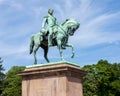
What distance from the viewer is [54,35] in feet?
84.8

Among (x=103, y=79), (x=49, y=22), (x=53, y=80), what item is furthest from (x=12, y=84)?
(x=53, y=80)

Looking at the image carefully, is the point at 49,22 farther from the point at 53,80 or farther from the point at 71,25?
the point at 53,80

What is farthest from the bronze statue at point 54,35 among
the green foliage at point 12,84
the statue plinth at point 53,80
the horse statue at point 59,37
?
the green foliage at point 12,84

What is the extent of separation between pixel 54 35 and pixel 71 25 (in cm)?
121

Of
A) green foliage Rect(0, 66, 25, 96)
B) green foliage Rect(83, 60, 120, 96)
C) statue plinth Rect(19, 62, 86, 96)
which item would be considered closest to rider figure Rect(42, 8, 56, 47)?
statue plinth Rect(19, 62, 86, 96)

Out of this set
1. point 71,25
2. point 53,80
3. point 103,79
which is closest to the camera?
point 53,80

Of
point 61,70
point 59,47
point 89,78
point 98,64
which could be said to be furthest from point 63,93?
point 98,64

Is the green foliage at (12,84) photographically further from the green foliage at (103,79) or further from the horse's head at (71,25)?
the horse's head at (71,25)

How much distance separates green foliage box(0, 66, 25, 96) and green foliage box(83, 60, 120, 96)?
10567mm

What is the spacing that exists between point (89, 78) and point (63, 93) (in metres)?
39.9

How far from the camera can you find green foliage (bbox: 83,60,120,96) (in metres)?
64.0

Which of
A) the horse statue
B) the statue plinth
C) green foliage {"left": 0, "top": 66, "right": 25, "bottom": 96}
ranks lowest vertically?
the statue plinth

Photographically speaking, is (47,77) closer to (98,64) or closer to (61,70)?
(61,70)

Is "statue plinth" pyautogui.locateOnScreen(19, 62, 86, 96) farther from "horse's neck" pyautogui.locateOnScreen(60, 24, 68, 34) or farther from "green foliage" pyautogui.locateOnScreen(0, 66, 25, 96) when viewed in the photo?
"green foliage" pyautogui.locateOnScreen(0, 66, 25, 96)
